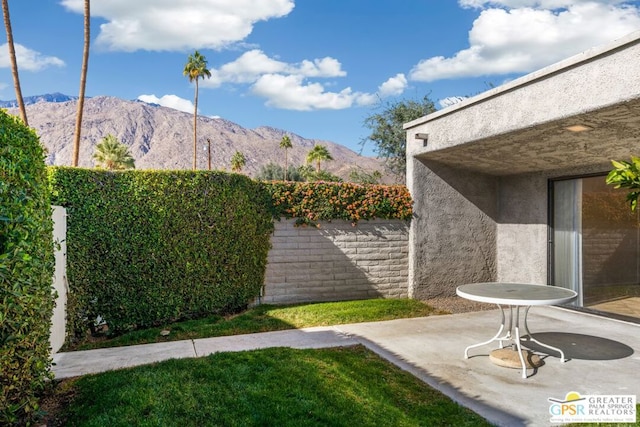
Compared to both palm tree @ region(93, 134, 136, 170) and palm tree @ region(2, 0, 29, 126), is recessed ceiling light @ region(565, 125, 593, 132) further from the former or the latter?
palm tree @ region(93, 134, 136, 170)

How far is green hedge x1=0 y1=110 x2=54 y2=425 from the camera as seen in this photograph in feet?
9.14

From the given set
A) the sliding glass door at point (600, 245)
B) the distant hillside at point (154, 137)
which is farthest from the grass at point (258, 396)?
the distant hillside at point (154, 137)

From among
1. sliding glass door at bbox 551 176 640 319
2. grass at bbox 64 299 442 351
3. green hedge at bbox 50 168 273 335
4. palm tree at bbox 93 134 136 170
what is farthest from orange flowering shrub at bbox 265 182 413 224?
palm tree at bbox 93 134 136 170

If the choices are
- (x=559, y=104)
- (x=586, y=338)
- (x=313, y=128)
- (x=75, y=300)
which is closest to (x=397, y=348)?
(x=586, y=338)

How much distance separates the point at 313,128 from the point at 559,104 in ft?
285

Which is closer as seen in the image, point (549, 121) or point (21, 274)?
point (21, 274)

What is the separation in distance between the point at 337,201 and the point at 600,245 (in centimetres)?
509

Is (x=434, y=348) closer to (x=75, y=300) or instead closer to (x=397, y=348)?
(x=397, y=348)

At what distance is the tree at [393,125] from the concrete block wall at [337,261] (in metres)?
6.91

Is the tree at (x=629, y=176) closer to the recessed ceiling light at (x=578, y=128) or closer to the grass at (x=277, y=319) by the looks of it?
the recessed ceiling light at (x=578, y=128)

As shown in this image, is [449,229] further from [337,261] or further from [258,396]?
[258,396]

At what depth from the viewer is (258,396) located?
3580mm

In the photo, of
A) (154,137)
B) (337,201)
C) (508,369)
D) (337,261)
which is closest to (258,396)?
(508,369)

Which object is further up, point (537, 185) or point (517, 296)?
point (537, 185)
